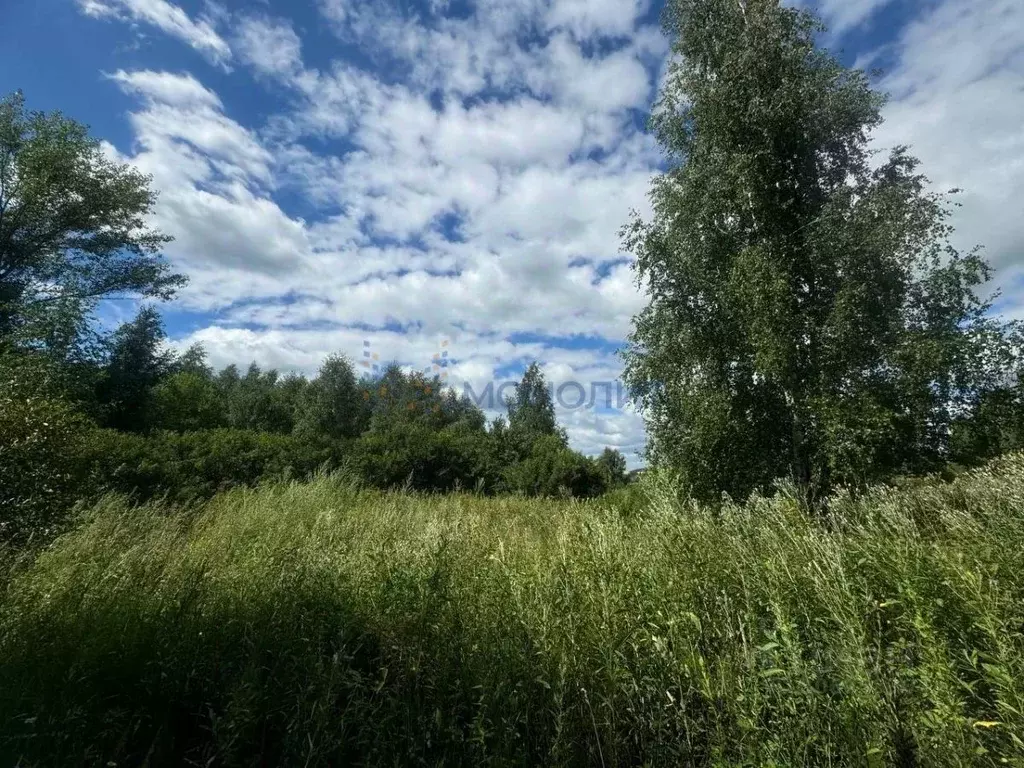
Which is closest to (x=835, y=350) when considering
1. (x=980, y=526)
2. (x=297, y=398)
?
(x=980, y=526)

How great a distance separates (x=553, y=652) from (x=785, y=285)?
24.2 feet

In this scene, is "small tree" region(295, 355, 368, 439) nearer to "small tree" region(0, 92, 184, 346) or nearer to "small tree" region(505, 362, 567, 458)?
"small tree" region(505, 362, 567, 458)

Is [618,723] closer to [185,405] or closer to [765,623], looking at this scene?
[765,623]

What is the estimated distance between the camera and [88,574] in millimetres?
3611

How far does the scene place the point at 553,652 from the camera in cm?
271

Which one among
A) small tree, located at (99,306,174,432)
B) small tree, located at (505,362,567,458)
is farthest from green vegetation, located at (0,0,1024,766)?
small tree, located at (505,362,567,458)

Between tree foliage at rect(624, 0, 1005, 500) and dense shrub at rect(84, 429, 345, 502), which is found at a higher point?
tree foliage at rect(624, 0, 1005, 500)

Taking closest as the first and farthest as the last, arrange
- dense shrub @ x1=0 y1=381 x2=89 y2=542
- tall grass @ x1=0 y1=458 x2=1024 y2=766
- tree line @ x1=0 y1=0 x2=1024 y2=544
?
tall grass @ x1=0 y1=458 x2=1024 y2=766, dense shrub @ x1=0 y1=381 x2=89 y2=542, tree line @ x1=0 y1=0 x2=1024 y2=544

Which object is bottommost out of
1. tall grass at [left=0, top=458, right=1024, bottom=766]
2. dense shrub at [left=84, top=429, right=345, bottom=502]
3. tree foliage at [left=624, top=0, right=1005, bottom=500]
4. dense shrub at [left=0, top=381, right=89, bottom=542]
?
tall grass at [left=0, top=458, right=1024, bottom=766]

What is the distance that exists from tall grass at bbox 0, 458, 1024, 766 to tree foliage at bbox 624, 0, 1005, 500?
13.0 ft

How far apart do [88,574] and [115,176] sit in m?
17.9

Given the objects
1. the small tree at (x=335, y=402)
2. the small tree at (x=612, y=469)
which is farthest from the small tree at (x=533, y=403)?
the small tree at (x=612, y=469)

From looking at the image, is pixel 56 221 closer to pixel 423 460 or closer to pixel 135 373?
pixel 135 373

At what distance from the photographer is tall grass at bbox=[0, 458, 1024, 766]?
2.07 m
